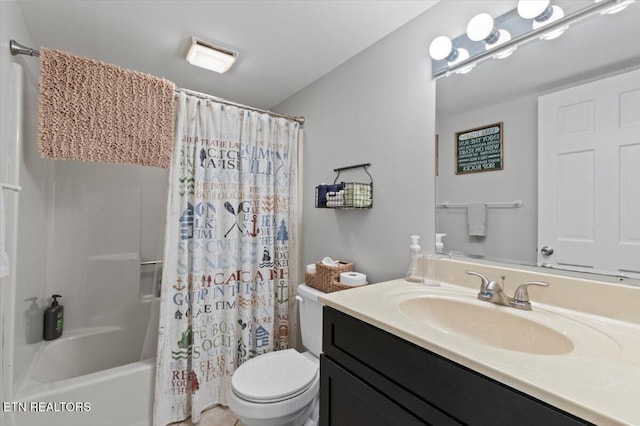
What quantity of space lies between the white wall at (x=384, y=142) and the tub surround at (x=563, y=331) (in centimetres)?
36

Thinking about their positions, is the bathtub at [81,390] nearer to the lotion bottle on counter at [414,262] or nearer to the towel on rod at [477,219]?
the lotion bottle on counter at [414,262]

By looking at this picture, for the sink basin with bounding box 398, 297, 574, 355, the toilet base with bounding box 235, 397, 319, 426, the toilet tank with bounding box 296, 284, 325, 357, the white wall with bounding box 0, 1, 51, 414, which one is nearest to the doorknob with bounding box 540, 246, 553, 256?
the sink basin with bounding box 398, 297, 574, 355

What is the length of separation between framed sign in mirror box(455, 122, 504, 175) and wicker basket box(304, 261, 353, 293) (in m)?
0.81

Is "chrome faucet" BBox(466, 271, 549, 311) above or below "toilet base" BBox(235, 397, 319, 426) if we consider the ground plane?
above

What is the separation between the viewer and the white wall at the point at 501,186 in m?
1.09

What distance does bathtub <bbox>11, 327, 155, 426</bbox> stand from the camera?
53.4 inches

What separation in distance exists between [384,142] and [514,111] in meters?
0.63

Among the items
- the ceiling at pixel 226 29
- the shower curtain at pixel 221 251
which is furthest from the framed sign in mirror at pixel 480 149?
the shower curtain at pixel 221 251

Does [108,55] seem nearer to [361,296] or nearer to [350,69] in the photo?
[350,69]

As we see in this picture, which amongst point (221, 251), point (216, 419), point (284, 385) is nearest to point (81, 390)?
point (216, 419)

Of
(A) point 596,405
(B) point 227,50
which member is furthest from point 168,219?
(A) point 596,405

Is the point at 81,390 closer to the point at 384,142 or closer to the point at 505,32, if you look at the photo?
the point at 384,142

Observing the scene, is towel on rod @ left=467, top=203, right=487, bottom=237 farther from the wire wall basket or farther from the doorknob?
the wire wall basket

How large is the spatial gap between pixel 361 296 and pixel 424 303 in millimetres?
264
